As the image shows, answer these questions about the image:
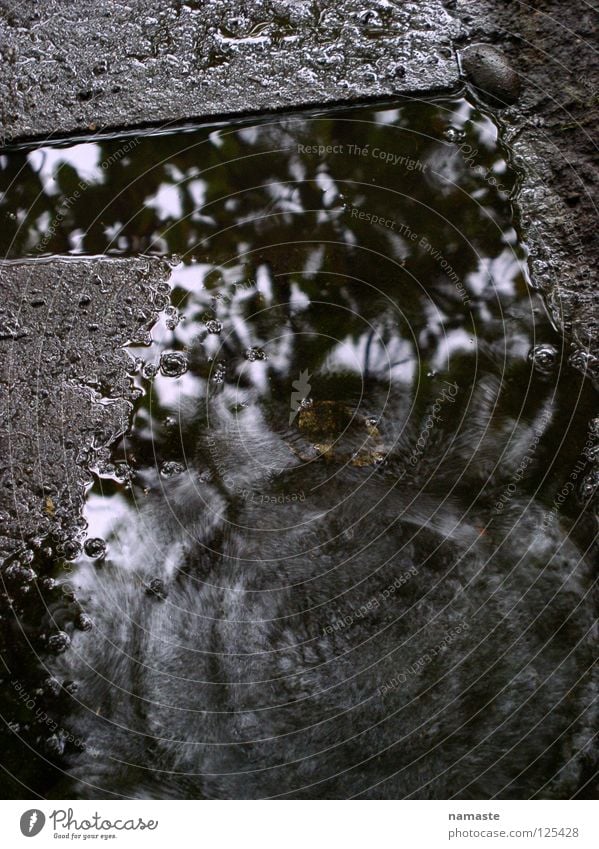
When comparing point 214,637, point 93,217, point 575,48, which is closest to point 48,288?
point 93,217

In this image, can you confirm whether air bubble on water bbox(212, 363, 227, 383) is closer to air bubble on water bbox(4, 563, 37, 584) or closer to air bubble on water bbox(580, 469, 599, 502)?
air bubble on water bbox(4, 563, 37, 584)

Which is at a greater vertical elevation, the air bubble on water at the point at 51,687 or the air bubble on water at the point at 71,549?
the air bubble on water at the point at 71,549

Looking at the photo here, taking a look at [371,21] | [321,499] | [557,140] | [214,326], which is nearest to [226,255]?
[214,326]

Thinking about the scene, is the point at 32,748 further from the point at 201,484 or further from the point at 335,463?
the point at 335,463

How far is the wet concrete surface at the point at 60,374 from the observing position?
1.39 meters

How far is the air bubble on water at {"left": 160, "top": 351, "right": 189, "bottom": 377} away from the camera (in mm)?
1431

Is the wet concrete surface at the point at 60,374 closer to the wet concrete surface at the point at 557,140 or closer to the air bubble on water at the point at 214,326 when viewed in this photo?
the air bubble on water at the point at 214,326

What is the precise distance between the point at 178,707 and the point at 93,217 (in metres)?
1.09

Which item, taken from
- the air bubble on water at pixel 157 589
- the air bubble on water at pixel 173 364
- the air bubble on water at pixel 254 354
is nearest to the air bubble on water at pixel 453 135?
the air bubble on water at pixel 254 354

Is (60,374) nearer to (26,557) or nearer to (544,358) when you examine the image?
(26,557)
